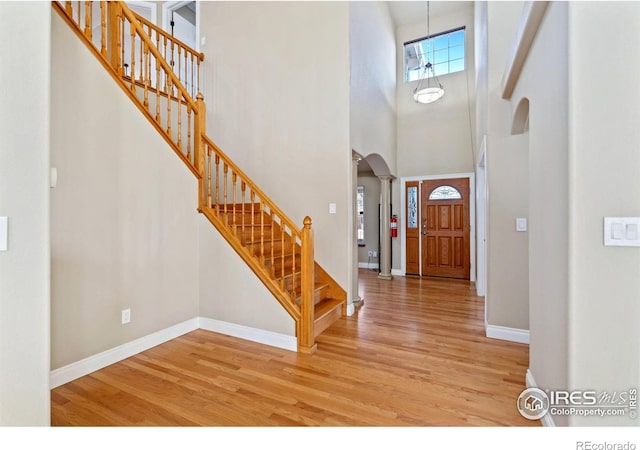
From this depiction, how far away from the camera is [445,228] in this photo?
607 cm

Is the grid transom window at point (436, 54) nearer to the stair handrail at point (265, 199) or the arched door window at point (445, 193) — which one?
the arched door window at point (445, 193)

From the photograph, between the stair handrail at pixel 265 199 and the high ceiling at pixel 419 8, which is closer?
the stair handrail at pixel 265 199

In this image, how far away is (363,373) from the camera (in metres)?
2.30

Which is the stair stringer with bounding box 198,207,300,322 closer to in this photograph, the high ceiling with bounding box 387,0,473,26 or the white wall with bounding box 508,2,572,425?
the white wall with bounding box 508,2,572,425

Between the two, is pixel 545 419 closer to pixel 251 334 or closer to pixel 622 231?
pixel 622 231

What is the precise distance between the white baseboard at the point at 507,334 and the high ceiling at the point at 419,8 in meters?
5.94

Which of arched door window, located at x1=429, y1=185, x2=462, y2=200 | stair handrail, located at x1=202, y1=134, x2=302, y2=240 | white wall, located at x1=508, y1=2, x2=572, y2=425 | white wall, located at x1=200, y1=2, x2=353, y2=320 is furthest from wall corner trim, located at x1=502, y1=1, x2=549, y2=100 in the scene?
arched door window, located at x1=429, y1=185, x2=462, y2=200

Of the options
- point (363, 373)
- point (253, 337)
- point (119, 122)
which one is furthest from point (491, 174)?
point (119, 122)

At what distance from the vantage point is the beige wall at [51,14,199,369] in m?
2.17

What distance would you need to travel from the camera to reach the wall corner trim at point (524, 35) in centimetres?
164
